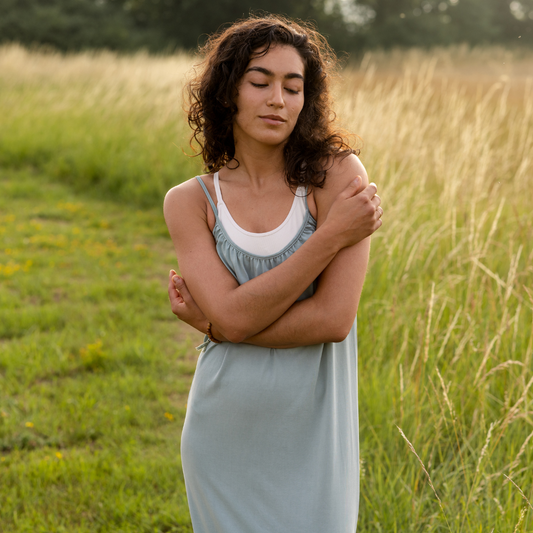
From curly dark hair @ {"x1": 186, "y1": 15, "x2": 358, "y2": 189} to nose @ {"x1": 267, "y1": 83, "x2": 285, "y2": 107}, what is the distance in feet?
0.31

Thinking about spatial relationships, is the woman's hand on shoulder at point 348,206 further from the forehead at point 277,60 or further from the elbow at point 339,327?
the forehead at point 277,60

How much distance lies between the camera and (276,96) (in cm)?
131

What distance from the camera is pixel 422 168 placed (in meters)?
3.99

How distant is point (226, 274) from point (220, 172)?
1.03 ft

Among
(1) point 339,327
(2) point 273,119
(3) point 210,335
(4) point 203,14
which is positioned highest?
(4) point 203,14

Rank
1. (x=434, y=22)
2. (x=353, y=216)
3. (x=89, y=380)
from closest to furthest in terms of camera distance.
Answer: (x=353, y=216) → (x=89, y=380) → (x=434, y=22)

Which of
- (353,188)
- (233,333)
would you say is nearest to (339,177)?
(353,188)

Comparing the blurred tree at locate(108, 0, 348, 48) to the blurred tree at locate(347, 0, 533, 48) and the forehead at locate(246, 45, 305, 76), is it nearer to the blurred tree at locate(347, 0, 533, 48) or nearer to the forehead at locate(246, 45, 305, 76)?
the blurred tree at locate(347, 0, 533, 48)

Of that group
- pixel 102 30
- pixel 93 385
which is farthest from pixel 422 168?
pixel 102 30

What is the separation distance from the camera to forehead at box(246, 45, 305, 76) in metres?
1.32

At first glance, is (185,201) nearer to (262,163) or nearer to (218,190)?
(218,190)

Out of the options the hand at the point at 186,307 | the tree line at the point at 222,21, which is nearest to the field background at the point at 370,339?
the hand at the point at 186,307

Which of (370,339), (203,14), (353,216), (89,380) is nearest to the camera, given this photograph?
(353,216)

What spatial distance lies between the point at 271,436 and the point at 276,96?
841 mm
